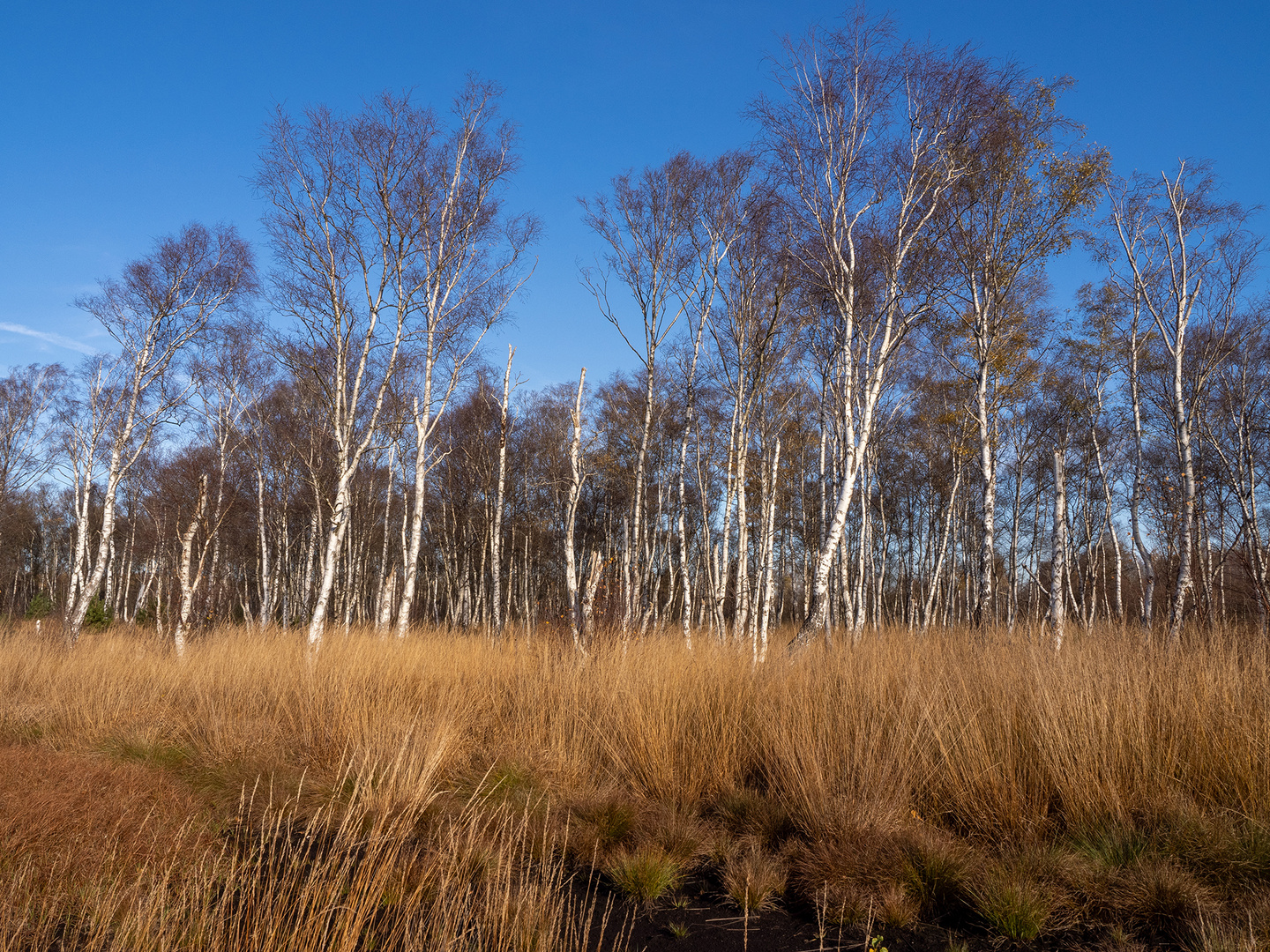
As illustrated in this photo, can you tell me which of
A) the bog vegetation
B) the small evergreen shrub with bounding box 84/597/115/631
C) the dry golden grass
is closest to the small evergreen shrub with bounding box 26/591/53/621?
the bog vegetation

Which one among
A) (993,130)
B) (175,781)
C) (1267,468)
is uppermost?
(993,130)

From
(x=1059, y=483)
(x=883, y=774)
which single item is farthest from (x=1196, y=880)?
(x=1059, y=483)

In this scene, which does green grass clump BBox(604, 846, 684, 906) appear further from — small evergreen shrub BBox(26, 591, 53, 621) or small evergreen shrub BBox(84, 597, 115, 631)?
small evergreen shrub BBox(26, 591, 53, 621)

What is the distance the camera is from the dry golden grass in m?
2.83

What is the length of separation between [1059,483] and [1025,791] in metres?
7.18

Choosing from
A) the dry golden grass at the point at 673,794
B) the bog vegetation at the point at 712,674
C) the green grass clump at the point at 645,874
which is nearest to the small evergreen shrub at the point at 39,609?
the bog vegetation at the point at 712,674

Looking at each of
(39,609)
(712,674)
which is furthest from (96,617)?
(712,674)

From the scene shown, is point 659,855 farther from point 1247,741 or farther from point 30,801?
point 30,801

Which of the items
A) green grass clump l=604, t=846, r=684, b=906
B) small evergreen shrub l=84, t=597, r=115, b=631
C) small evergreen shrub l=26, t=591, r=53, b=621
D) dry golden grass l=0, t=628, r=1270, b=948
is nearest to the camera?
dry golden grass l=0, t=628, r=1270, b=948

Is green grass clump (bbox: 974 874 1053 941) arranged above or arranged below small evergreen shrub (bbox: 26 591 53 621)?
above

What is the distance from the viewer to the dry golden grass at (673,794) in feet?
9.29

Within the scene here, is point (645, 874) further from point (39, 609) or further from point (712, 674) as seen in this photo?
point (39, 609)

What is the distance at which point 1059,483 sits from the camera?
9594 millimetres

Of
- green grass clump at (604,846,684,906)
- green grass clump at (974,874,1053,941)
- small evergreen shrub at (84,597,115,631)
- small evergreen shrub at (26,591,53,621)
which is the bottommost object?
small evergreen shrub at (26,591,53,621)
